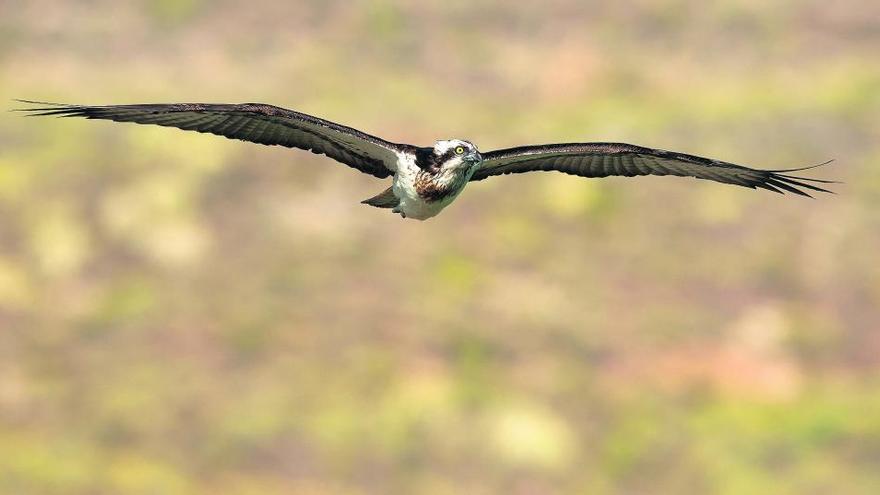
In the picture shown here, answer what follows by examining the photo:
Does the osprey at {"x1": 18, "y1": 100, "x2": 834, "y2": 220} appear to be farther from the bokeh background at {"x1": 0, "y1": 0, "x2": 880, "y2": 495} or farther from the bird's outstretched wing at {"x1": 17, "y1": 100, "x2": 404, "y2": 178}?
the bokeh background at {"x1": 0, "y1": 0, "x2": 880, "y2": 495}

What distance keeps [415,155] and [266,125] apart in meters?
1.96

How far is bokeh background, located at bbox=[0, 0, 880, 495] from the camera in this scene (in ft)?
142

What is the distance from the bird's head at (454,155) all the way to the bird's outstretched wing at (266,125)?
823 mm

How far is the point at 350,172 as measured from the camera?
50.6 meters

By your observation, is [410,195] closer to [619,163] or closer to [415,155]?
[415,155]

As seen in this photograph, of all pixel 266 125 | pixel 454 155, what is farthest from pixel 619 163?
pixel 266 125

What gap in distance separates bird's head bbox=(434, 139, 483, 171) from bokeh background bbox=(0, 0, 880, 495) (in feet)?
75.5

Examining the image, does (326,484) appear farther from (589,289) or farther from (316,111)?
(316,111)

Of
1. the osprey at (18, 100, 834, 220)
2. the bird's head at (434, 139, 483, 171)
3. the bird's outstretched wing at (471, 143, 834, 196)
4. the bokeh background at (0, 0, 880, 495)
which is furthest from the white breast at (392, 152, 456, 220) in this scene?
the bokeh background at (0, 0, 880, 495)

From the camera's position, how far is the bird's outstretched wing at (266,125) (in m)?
19.1

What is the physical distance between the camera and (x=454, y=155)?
19.9 m

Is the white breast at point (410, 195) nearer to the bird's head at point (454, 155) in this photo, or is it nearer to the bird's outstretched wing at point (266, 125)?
the bird's outstretched wing at point (266, 125)

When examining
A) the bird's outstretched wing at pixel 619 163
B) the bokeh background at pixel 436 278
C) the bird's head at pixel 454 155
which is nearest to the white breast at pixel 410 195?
the bird's head at pixel 454 155

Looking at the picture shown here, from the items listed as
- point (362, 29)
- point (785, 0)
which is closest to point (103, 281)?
point (362, 29)
